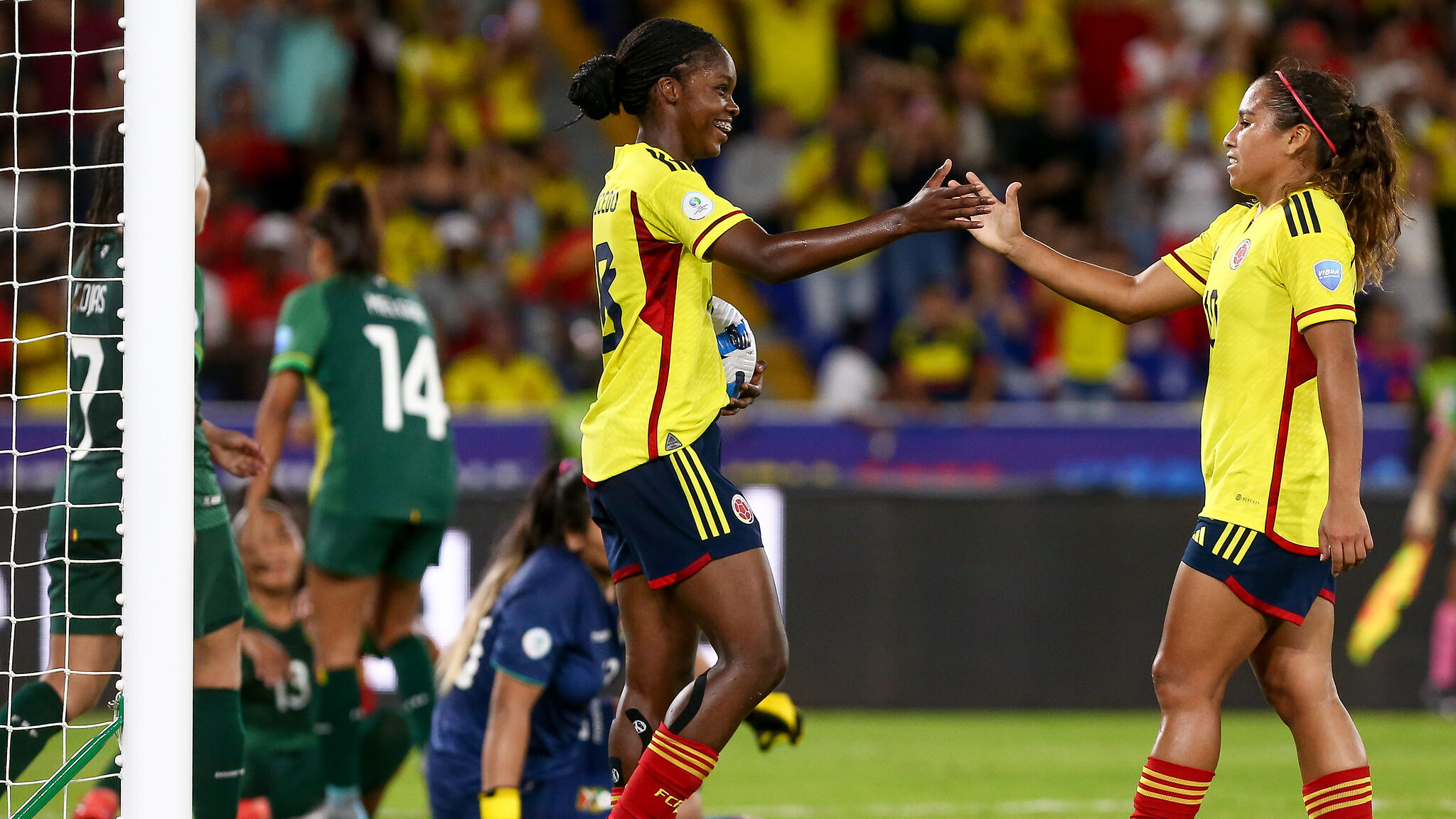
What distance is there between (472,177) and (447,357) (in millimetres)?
1880

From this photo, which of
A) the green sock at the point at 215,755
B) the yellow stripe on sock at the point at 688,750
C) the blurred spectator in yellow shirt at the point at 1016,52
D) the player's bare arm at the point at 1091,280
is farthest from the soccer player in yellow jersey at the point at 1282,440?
the blurred spectator in yellow shirt at the point at 1016,52

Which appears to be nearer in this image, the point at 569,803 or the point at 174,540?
the point at 174,540

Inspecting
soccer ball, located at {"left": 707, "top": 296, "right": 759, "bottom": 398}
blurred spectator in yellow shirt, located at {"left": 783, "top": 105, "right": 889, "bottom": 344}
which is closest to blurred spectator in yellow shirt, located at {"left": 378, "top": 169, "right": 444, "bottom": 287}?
blurred spectator in yellow shirt, located at {"left": 783, "top": 105, "right": 889, "bottom": 344}

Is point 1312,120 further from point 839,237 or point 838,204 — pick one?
point 838,204

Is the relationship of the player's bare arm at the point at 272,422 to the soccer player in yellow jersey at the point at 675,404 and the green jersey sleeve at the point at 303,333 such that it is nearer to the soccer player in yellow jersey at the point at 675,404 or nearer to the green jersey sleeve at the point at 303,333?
the green jersey sleeve at the point at 303,333

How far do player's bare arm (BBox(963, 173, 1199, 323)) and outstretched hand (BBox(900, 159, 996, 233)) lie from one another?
481mm

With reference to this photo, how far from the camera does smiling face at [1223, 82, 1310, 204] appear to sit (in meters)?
3.95

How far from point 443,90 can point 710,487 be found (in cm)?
1007

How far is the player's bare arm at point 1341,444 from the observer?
3.58 metres

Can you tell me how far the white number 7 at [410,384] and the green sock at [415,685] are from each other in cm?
74

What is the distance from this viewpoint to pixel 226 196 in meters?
12.4

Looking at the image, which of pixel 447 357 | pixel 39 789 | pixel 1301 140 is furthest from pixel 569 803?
pixel 447 357

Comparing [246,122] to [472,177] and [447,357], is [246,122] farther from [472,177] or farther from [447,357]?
[447,357]

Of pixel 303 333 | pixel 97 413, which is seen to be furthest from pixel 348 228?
pixel 97 413
